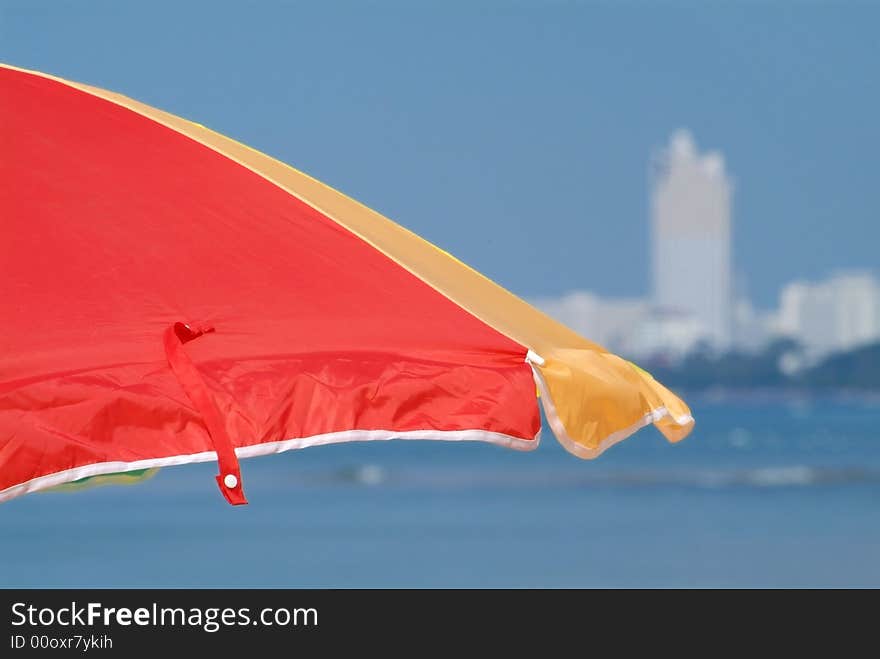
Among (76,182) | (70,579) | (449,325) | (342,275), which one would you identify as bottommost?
(449,325)

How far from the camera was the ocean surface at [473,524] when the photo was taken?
18750 mm

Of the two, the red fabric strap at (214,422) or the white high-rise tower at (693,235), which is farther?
the white high-rise tower at (693,235)

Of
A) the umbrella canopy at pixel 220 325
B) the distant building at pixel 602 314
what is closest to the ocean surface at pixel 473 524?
the umbrella canopy at pixel 220 325

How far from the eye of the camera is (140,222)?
238 cm

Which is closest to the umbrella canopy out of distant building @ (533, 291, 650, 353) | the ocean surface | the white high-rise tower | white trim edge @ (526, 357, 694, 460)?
white trim edge @ (526, 357, 694, 460)

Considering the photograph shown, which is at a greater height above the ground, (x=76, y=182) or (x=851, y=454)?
(x=851, y=454)

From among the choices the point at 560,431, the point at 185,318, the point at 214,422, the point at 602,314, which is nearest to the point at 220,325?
the point at 185,318

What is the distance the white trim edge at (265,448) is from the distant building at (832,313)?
188 feet

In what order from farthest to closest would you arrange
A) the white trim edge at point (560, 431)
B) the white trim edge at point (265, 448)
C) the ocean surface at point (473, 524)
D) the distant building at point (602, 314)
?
the distant building at point (602, 314) → the ocean surface at point (473, 524) → the white trim edge at point (560, 431) → the white trim edge at point (265, 448)

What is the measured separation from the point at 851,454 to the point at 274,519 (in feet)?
56.9

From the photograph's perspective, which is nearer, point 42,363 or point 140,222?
point 42,363

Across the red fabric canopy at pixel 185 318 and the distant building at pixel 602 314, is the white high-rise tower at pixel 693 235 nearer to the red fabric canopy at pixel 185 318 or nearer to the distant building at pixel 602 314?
the distant building at pixel 602 314
